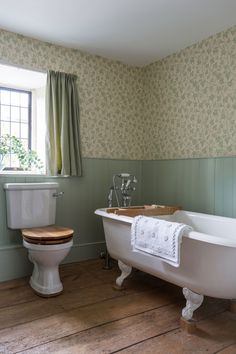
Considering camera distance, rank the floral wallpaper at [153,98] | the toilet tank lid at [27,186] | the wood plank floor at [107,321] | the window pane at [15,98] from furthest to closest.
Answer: the window pane at [15,98], the floral wallpaper at [153,98], the toilet tank lid at [27,186], the wood plank floor at [107,321]

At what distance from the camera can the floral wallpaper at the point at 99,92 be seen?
3049 millimetres

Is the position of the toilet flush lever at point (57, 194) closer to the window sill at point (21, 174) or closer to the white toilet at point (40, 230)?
the white toilet at point (40, 230)

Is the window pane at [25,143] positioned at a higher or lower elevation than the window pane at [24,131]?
lower

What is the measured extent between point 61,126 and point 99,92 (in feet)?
2.18

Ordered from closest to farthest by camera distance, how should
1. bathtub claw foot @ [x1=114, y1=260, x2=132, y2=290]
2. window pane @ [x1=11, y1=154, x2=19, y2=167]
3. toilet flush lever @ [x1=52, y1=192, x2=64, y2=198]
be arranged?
bathtub claw foot @ [x1=114, y1=260, x2=132, y2=290] → toilet flush lever @ [x1=52, y1=192, x2=64, y2=198] → window pane @ [x1=11, y1=154, x2=19, y2=167]

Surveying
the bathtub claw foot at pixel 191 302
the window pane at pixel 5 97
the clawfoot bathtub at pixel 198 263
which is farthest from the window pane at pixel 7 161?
the bathtub claw foot at pixel 191 302

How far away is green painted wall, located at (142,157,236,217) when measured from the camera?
286 centimetres

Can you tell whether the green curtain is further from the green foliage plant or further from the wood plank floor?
the wood plank floor

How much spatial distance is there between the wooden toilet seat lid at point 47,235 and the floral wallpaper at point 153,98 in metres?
1.10

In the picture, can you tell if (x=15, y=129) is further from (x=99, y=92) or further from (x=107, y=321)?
(x=107, y=321)

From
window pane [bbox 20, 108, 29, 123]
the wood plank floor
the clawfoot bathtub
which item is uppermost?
window pane [bbox 20, 108, 29, 123]

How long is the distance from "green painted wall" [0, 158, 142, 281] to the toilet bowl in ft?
1.49

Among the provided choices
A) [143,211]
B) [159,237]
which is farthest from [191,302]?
[143,211]

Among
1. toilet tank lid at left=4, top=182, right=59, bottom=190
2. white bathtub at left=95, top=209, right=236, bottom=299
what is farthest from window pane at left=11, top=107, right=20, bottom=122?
white bathtub at left=95, top=209, right=236, bottom=299
